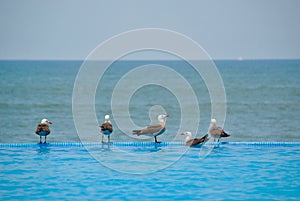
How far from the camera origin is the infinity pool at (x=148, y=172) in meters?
12.2

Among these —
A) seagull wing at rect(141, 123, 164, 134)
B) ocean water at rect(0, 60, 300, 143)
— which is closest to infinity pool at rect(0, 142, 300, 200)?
seagull wing at rect(141, 123, 164, 134)

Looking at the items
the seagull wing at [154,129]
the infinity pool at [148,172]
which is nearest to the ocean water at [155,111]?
the seagull wing at [154,129]

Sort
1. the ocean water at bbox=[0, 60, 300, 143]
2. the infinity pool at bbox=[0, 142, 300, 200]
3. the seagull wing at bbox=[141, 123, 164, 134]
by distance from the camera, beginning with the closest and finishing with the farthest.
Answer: the infinity pool at bbox=[0, 142, 300, 200], the seagull wing at bbox=[141, 123, 164, 134], the ocean water at bbox=[0, 60, 300, 143]

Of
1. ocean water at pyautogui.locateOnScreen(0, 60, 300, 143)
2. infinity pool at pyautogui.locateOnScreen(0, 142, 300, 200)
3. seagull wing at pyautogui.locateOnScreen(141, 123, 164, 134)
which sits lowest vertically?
infinity pool at pyautogui.locateOnScreen(0, 142, 300, 200)

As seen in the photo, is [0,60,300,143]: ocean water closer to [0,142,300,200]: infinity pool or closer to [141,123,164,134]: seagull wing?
[141,123,164,134]: seagull wing

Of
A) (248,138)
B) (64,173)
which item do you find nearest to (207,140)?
(64,173)

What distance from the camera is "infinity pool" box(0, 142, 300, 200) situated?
40.2 feet

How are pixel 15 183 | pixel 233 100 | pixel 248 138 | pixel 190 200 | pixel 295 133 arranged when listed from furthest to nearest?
pixel 233 100 → pixel 295 133 → pixel 248 138 → pixel 15 183 → pixel 190 200

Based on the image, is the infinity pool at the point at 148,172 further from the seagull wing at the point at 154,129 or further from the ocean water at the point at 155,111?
the ocean water at the point at 155,111

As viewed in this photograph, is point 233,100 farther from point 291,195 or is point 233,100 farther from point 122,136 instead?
point 291,195

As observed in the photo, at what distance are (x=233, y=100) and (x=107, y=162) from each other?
35.0 m

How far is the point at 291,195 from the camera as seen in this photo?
12117 millimetres

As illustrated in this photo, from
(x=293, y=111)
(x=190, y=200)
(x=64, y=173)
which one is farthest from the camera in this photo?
(x=293, y=111)

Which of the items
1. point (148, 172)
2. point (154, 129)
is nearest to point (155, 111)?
point (154, 129)
